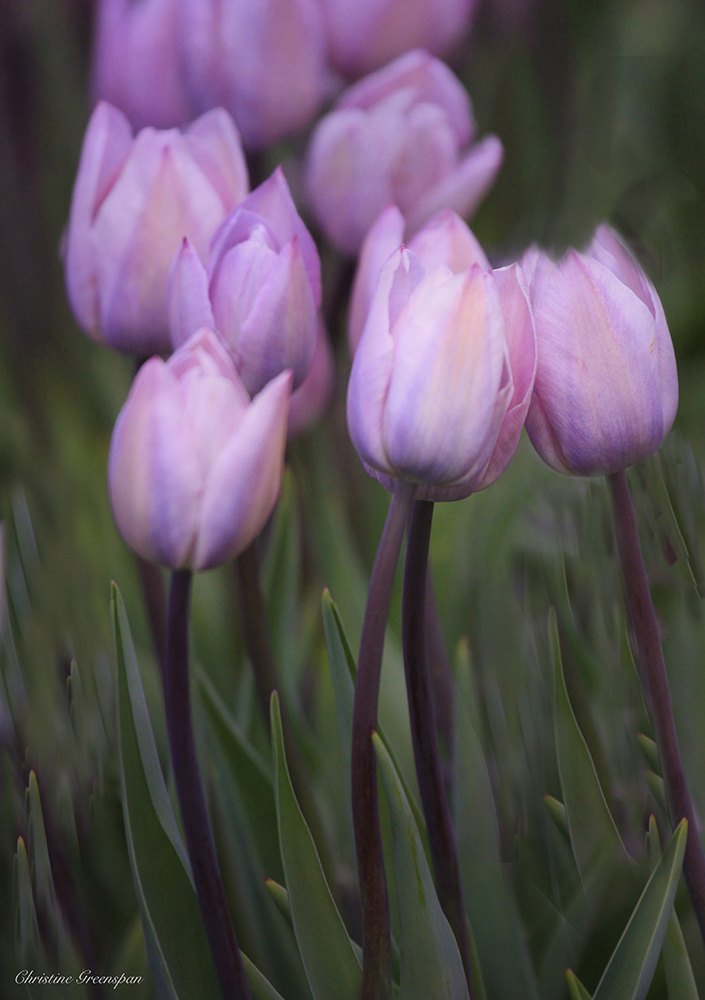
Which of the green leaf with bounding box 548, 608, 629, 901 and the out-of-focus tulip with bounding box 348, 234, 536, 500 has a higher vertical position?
the out-of-focus tulip with bounding box 348, 234, 536, 500

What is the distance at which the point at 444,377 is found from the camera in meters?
0.12

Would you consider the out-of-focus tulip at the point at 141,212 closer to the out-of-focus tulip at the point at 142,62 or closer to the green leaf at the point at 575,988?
the out-of-focus tulip at the point at 142,62

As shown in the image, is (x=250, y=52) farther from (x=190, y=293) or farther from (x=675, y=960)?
(x=675, y=960)

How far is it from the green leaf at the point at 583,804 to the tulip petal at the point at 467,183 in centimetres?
10

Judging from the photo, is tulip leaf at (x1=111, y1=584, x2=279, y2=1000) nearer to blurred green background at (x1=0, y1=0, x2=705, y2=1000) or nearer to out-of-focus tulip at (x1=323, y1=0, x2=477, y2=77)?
blurred green background at (x1=0, y1=0, x2=705, y2=1000)

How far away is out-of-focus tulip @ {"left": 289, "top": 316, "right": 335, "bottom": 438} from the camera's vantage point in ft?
0.57

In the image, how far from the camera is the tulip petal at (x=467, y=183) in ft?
0.61

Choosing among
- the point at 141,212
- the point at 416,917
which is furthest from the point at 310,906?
the point at 141,212

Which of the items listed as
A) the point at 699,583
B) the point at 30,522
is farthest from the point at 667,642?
the point at 30,522

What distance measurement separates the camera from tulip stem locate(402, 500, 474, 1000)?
0.13m

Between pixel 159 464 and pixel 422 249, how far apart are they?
0.06m

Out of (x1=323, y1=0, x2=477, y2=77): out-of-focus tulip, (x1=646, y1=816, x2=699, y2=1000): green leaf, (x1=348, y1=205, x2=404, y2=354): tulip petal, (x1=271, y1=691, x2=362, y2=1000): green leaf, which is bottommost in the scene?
(x1=646, y1=816, x2=699, y2=1000): green leaf

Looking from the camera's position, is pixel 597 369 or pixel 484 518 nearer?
pixel 597 369

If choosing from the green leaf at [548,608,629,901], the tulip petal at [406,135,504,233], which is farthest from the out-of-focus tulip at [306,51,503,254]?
the green leaf at [548,608,629,901]
